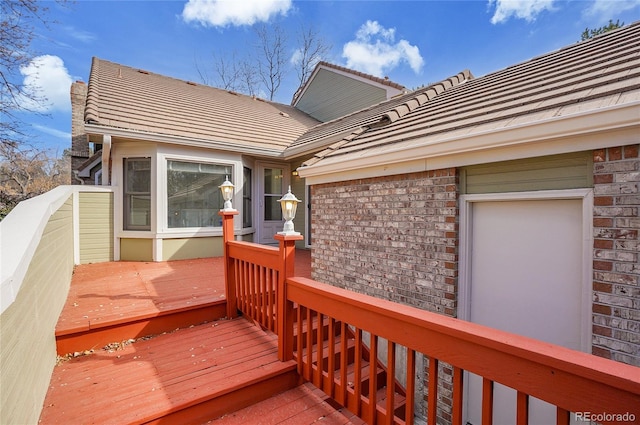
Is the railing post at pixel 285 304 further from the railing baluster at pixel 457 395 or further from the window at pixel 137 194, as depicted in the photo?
the window at pixel 137 194

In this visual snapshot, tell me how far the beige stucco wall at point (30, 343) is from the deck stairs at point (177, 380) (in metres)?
0.22

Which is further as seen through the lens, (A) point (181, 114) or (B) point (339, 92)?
(B) point (339, 92)

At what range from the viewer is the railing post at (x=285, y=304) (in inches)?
112

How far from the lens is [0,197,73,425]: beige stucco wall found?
1.42 metres

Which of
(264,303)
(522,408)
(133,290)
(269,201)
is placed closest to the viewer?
(522,408)

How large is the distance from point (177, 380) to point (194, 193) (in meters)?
4.85

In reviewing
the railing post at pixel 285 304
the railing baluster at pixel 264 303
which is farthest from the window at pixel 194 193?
the railing post at pixel 285 304

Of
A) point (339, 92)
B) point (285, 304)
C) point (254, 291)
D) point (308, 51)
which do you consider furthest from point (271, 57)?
point (285, 304)

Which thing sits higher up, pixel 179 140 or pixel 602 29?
pixel 602 29

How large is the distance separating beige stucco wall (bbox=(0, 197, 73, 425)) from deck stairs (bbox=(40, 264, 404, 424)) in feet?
0.73

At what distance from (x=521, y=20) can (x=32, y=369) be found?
13408 mm

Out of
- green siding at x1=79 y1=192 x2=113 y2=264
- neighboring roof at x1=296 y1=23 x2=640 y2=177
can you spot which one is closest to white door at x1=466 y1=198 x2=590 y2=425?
neighboring roof at x1=296 y1=23 x2=640 y2=177

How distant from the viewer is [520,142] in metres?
2.41

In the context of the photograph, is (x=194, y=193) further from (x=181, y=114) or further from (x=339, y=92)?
(x=339, y=92)
